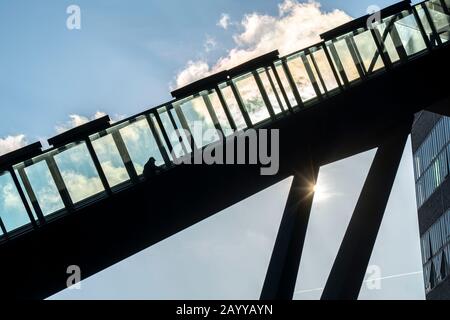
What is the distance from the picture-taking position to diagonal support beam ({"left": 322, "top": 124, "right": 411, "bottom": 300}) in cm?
2091

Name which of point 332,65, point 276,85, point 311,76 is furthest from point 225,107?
point 332,65

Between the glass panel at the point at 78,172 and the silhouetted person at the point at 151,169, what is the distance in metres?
1.36

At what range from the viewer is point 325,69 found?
2148 centimetres

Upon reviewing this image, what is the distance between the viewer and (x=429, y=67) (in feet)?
72.0

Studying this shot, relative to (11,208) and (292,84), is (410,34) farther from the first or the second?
(11,208)

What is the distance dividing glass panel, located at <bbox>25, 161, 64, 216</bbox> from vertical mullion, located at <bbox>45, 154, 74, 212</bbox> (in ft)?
0.29

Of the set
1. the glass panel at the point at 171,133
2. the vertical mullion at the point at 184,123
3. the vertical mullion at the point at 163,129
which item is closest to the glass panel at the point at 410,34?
the vertical mullion at the point at 184,123

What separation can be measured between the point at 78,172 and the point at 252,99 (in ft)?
19.3

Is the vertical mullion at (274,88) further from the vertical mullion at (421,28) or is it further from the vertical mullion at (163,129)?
the vertical mullion at (421,28)

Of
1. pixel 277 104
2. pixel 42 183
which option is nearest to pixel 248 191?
pixel 277 104

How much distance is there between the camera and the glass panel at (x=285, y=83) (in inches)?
828

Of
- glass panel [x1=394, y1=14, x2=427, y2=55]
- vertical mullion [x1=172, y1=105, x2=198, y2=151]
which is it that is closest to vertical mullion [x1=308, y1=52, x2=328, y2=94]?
glass panel [x1=394, y1=14, x2=427, y2=55]
